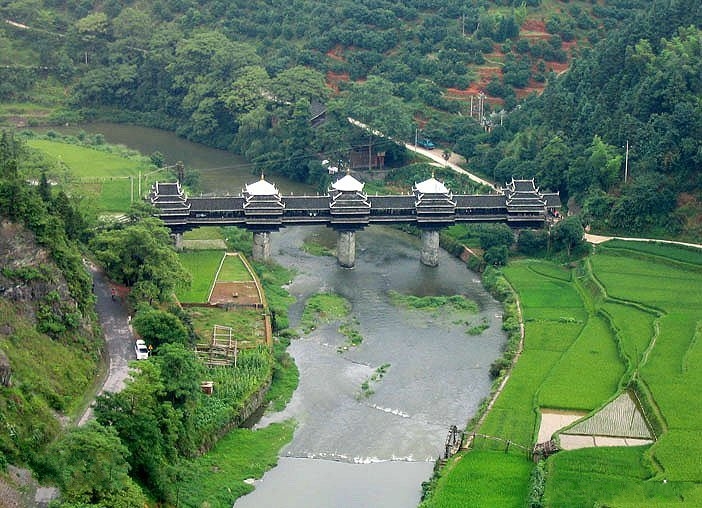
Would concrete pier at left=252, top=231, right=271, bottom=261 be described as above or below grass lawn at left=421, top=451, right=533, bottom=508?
above

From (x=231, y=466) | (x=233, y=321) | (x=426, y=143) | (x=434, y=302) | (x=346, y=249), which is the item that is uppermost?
(x=426, y=143)

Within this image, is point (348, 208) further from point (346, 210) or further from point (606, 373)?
point (606, 373)

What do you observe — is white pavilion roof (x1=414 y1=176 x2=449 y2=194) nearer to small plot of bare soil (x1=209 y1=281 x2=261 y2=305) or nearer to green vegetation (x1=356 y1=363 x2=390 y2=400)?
Answer: small plot of bare soil (x1=209 y1=281 x2=261 y2=305)

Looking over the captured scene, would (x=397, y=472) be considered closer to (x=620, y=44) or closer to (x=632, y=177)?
(x=632, y=177)

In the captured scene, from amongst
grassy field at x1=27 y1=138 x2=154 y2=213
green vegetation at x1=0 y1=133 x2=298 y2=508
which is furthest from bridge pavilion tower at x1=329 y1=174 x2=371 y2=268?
grassy field at x1=27 y1=138 x2=154 y2=213

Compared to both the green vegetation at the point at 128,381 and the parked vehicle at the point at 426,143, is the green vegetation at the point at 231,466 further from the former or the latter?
the parked vehicle at the point at 426,143

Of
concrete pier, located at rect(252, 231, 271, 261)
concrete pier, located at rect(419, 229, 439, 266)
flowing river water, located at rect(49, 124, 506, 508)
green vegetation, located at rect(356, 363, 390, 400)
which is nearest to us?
flowing river water, located at rect(49, 124, 506, 508)

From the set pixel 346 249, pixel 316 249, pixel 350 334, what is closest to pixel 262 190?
pixel 346 249

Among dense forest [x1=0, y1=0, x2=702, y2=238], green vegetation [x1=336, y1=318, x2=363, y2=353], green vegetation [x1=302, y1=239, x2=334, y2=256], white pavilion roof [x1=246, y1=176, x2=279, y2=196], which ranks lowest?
green vegetation [x1=336, y1=318, x2=363, y2=353]
